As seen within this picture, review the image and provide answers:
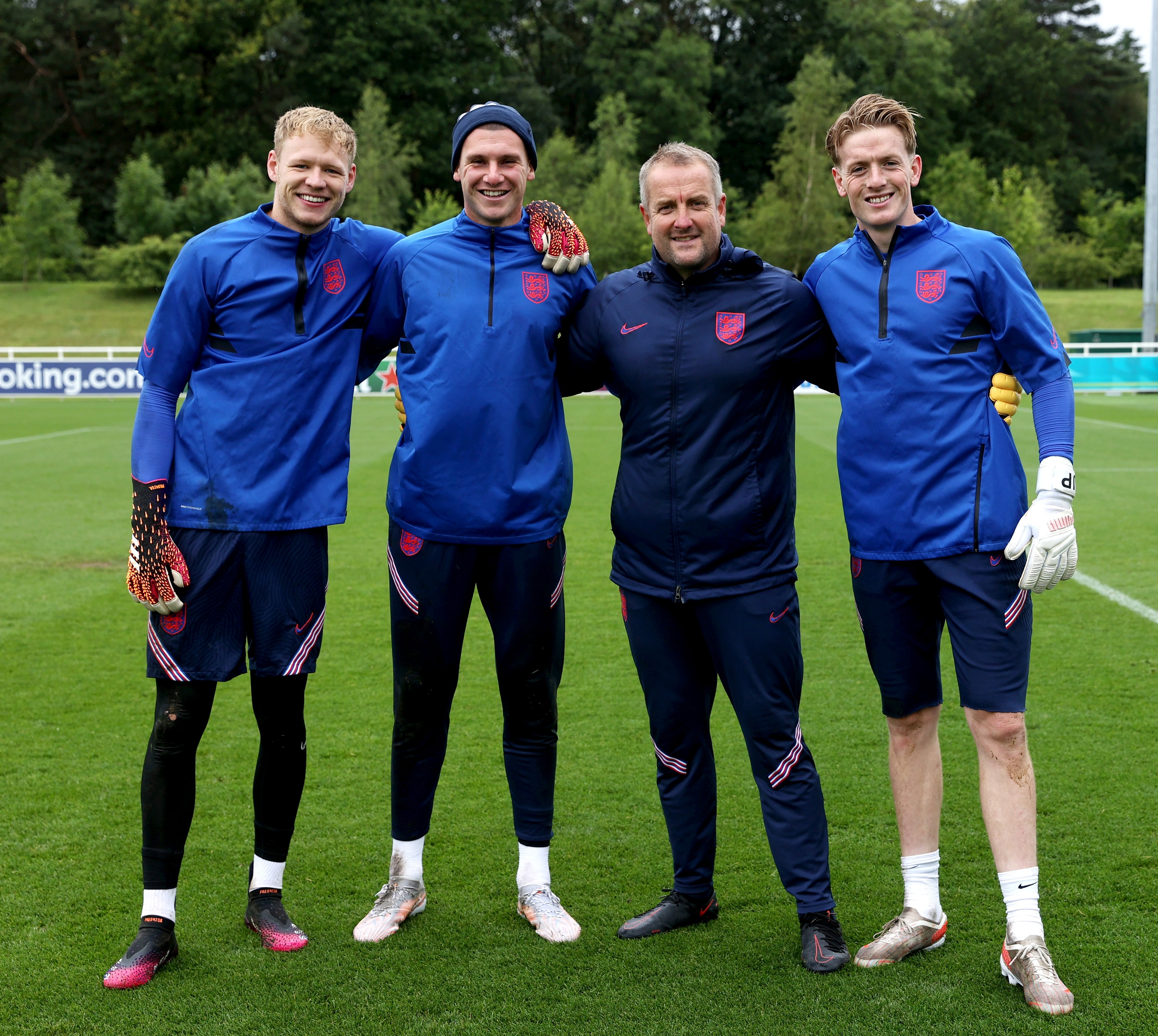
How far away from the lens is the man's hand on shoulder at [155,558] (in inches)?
125

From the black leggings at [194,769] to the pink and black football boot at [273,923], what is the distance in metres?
0.11

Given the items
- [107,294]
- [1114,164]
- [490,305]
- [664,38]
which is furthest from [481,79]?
[490,305]

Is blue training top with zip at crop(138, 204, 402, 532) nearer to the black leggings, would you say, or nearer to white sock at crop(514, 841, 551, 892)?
the black leggings

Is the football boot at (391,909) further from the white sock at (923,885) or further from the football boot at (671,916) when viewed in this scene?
the white sock at (923,885)

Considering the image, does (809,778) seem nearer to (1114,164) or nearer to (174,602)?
(174,602)

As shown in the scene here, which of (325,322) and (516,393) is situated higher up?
(325,322)

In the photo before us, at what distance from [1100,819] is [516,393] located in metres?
2.48

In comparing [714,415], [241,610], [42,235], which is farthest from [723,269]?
[42,235]

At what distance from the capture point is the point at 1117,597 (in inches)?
297

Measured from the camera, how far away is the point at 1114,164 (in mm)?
69750

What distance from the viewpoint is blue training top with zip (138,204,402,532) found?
3246 millimetres

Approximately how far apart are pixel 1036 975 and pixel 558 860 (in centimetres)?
152

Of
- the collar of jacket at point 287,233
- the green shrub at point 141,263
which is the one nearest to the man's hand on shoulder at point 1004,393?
the collar of jacket at point 287,233

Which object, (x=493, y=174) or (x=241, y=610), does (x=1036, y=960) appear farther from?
(x=493, y=174)
